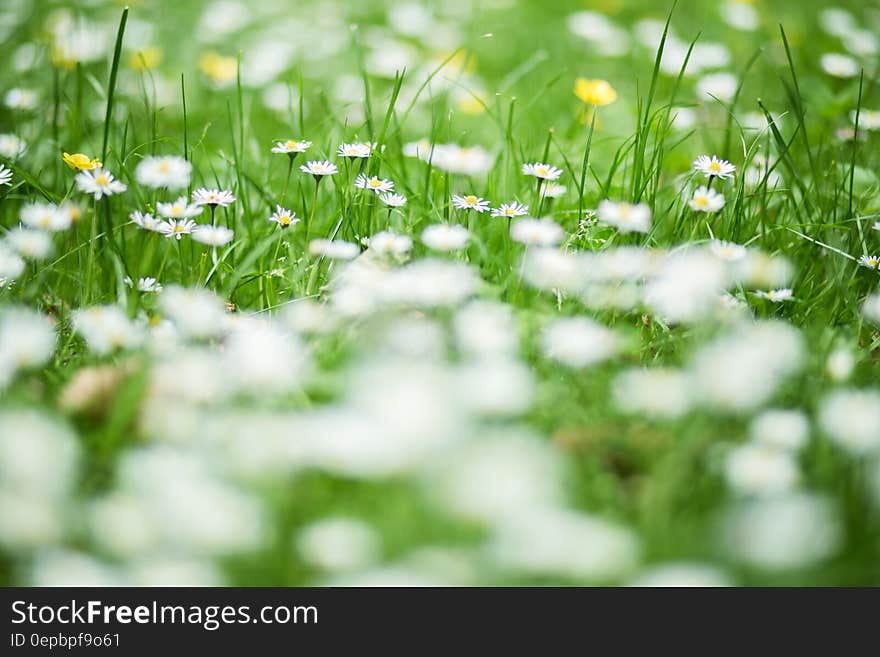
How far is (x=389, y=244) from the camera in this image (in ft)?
4.20

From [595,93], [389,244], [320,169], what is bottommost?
[389,244]

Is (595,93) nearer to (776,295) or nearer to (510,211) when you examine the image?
(510,211)

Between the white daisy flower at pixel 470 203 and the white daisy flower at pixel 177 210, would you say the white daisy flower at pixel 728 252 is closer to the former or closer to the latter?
the white daisy flower at pixel 470 203

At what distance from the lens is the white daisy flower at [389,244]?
1278 millimetres

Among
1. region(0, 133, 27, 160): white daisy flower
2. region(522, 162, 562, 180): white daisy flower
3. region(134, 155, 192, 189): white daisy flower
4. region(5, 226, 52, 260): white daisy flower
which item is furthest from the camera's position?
region(0, 133, 27, 160): white daisy flower

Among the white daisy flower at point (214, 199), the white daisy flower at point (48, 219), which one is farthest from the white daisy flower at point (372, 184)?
the white daisy flower at point (48, 219)

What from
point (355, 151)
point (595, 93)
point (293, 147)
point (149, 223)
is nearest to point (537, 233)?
point (355, 151)

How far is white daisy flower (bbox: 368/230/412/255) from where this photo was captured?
4.19 feet

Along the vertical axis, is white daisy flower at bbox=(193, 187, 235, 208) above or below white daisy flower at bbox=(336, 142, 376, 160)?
below

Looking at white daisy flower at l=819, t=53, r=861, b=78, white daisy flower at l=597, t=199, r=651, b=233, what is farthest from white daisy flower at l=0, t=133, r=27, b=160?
white daisy flower at l=819, t=53, r=861, b=78

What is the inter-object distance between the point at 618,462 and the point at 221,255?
86 cm

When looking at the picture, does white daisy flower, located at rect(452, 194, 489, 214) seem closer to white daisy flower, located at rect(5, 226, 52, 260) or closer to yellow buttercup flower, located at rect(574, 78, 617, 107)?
yellow buttercup flower, located at rect(574, 78, 617, 107)

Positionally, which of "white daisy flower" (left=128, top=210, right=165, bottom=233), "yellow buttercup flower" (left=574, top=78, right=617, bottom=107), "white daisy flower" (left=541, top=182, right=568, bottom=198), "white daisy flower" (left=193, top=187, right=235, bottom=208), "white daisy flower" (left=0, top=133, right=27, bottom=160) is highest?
"yellow buttercup flower" (left=574, top=78, right=617, bottom=107)
